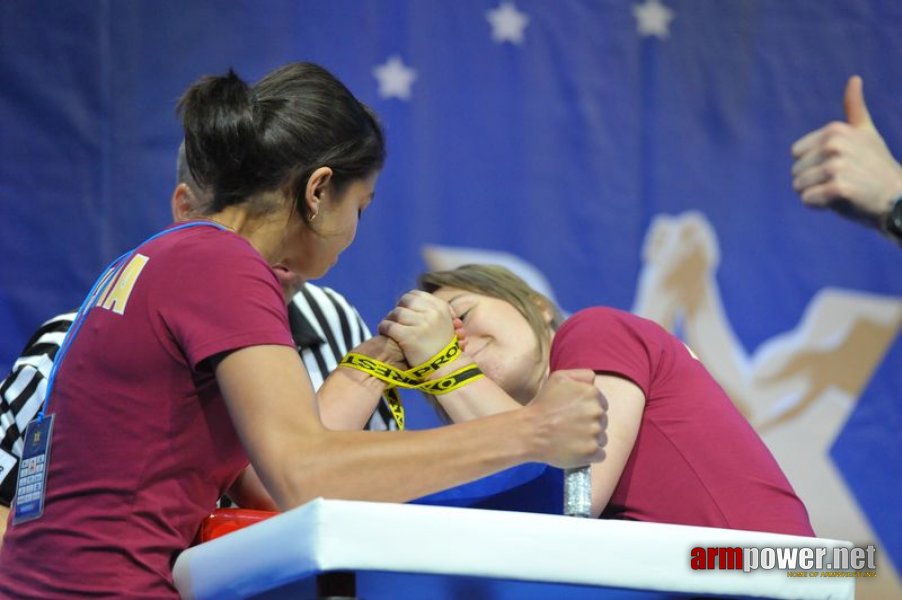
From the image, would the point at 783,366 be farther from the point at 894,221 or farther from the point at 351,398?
the point at 894,221

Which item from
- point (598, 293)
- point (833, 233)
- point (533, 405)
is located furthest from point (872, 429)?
point (533, 405)

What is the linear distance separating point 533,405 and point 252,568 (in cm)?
36

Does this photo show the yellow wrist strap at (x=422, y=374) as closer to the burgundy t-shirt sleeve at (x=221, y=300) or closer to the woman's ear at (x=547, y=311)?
the woman's ear at (x=547, y=311)

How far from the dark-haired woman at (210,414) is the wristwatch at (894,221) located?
368 mm

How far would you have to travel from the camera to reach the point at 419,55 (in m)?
2.88

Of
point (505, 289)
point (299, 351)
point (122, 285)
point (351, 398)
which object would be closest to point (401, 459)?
point (122, 285)

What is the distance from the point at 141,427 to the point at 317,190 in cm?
40

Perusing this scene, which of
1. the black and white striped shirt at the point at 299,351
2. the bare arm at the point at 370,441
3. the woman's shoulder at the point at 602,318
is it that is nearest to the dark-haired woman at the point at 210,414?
the bare arm at the point at 370,441

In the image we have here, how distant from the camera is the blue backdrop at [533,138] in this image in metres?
2.62

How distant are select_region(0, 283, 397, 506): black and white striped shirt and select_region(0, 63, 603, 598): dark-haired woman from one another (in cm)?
71

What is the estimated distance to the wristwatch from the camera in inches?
53.6

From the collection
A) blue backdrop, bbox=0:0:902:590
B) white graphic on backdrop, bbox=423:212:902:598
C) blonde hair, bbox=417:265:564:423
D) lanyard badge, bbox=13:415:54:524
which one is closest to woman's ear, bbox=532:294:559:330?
blonde hair, bbox=417:265:564:423

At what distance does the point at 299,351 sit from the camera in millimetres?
2580

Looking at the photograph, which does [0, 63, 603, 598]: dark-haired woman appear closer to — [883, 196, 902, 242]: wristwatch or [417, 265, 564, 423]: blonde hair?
[883, 196, 902, 242]: wristwatch
